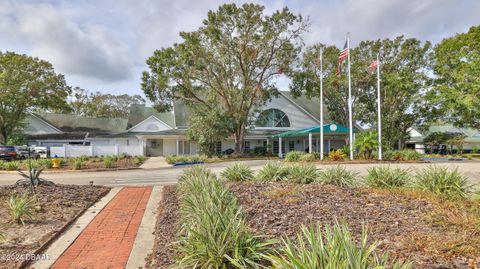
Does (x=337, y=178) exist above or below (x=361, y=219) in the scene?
above

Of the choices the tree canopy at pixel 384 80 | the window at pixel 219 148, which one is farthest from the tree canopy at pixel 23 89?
the tree canopy at pixel 384 80

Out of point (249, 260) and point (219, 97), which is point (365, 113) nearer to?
point (219, 97)

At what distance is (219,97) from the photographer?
105ft

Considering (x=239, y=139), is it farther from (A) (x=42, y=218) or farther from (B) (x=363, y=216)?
(B) (x=363, y=216)

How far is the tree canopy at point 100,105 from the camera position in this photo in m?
58.2

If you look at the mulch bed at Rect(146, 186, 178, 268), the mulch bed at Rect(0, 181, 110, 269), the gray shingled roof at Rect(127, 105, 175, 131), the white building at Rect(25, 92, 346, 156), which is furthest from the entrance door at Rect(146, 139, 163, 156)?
the mulch bed at Rect(146, 186, 178, 268)

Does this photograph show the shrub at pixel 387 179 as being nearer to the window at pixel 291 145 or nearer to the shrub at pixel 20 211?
the shrub at pixel 20 211

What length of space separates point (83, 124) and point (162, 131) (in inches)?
537

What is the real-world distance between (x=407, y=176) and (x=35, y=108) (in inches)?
1665

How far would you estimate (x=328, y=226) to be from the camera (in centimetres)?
335

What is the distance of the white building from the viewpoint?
119 feet

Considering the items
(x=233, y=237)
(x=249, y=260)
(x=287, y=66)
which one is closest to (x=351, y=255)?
(x=249, y=260)

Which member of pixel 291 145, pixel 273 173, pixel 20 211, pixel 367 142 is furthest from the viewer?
pixel 291 145

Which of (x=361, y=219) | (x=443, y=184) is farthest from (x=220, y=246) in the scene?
(x=443, y=184)
